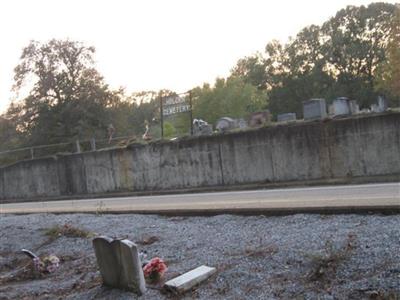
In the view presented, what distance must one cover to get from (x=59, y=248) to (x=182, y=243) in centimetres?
299

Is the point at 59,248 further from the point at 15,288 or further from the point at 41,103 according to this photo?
the point at 41,103

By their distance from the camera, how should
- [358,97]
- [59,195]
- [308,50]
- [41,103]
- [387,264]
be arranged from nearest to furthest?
1. [387,264]
2. [59,195]
3. [41,103]
4. [358,97]
5. [308,50]

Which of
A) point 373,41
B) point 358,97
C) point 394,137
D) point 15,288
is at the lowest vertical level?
point 15,288

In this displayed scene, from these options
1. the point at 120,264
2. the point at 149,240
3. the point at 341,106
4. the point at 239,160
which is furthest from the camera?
the point at 341,106

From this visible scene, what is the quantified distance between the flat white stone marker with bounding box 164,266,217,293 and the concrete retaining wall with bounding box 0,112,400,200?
13.5 m

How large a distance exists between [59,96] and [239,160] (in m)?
28.4

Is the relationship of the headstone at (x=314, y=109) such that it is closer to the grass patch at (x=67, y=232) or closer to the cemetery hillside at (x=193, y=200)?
the cemetery hillside at (x=193, y=200)

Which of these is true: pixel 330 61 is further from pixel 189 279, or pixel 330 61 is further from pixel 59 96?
pixel 189 279

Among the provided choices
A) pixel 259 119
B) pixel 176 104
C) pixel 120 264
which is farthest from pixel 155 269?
pixel 176 104

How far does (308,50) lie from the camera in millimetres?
81062

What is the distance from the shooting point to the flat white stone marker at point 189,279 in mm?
6344

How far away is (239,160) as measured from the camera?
22.8 metres

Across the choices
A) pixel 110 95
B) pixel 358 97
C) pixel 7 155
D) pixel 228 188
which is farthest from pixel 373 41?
pixel 228 188

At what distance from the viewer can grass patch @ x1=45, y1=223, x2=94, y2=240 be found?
11166 millimetres
